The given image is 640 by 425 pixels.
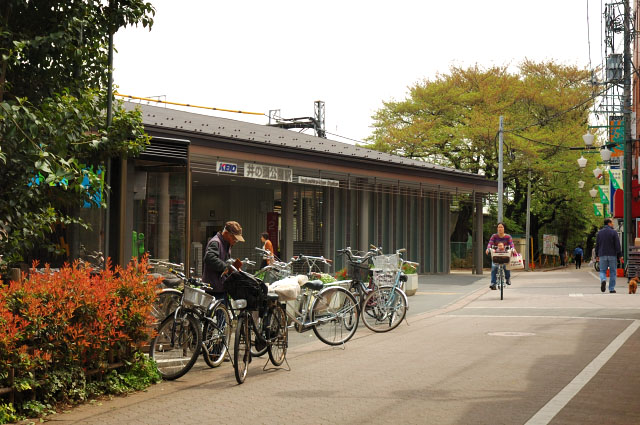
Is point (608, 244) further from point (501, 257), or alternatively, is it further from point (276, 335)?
point (276, 335)

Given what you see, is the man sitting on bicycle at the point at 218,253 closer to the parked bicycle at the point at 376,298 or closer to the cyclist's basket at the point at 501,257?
the parked bicycle at the point at 376,298

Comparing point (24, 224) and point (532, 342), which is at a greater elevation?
point (24, 224)

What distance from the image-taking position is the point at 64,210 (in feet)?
33.8

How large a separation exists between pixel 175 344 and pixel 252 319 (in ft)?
3.05

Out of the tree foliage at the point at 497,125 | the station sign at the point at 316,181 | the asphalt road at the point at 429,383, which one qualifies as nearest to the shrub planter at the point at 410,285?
the station sign at the point at 316,181

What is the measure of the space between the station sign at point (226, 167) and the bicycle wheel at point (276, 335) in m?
11.4

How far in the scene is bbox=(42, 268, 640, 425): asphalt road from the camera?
6.87m

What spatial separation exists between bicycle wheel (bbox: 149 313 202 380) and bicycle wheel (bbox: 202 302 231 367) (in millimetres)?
399

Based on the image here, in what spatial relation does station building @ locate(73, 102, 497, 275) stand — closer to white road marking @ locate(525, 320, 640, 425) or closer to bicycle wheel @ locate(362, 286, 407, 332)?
bicycle wheel @ locate(362, 286, 407, 332)

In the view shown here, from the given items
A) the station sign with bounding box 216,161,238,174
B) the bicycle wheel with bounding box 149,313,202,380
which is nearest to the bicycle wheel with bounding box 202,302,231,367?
the bicycle wheel with bounding box 149,313,202,380

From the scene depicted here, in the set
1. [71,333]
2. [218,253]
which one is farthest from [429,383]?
[71,333]

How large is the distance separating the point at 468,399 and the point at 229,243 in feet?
12.9

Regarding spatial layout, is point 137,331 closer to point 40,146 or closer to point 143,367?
point 143,367

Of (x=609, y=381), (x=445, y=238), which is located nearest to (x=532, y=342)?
(x=609, y=381)
